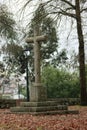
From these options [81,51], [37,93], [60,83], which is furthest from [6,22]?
[37,93]

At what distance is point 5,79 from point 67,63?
647 centimetres

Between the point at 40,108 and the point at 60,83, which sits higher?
the point at 60,83

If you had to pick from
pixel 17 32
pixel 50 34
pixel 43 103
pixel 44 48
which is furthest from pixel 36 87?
pixel 44 48

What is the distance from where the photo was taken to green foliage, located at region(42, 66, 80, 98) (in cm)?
4403

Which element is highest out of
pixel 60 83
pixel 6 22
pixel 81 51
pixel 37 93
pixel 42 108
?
pixel 6 22

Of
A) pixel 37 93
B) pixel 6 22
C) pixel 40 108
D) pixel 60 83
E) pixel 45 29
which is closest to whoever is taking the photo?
pixel 40 108

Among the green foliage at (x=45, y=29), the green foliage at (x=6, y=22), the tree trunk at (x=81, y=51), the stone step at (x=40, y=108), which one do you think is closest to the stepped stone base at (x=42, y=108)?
the stone step at (x=40, y=108)

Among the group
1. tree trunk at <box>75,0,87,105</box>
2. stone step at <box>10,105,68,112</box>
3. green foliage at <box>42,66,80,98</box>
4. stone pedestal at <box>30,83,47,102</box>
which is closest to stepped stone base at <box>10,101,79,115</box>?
stone step at <box>10,105,68,112</box>

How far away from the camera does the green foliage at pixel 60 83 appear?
144 feet

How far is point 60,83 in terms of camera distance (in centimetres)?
4575

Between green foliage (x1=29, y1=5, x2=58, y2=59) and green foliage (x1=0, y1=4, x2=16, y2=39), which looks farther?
green foliage (x1=0, y1=4, x2=16, y2=39)

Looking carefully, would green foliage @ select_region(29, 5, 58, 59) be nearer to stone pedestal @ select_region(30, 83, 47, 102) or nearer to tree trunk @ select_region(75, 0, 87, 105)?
tree trunk @ select_region(75, 0, 87, 105)

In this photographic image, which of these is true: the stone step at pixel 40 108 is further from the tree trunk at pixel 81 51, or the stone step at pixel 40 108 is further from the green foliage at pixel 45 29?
the tree trunk at pixel 81 51

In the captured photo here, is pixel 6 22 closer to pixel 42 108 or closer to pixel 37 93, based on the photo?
pixel 37 93
